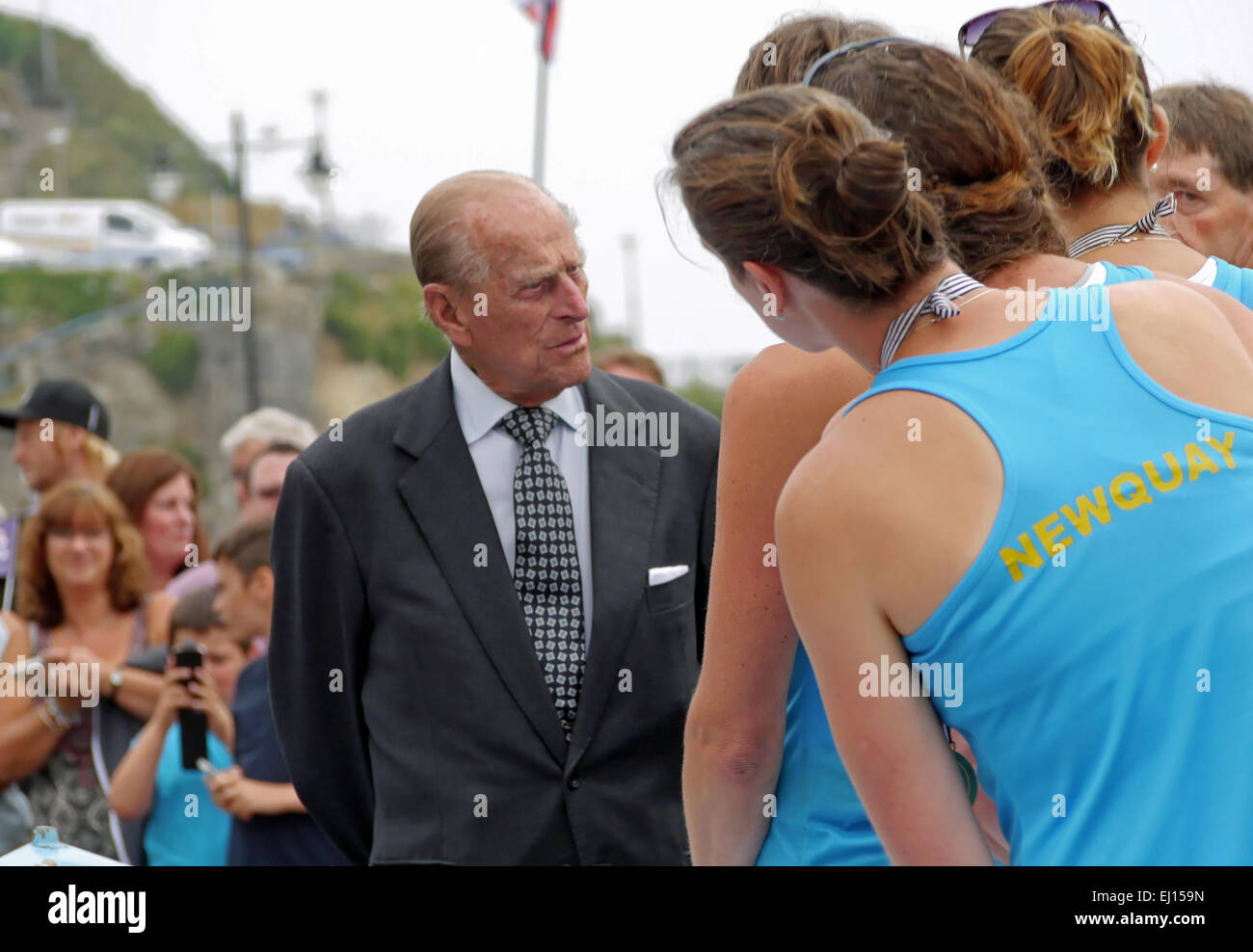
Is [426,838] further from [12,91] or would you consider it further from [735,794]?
[12,91]

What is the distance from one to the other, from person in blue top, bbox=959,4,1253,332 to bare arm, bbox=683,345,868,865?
52 centimetres

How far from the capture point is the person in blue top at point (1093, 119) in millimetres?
2094

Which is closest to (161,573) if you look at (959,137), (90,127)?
(959,137)

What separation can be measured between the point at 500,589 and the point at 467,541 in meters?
0.13

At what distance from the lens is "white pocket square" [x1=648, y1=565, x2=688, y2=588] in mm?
2902

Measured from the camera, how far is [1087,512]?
4.53 feet

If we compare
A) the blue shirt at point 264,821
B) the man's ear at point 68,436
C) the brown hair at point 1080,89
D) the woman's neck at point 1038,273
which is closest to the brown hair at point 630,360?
the blue shirt at point 264,821

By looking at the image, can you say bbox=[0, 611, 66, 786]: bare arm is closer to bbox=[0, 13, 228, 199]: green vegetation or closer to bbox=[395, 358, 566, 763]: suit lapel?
bbox=[395, 358, 566, 763]: suit lapel

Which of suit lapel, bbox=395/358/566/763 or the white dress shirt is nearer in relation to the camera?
suit lapel, bbox=395/358/566/763

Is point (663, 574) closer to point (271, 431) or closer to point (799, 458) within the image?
point (799, 458)

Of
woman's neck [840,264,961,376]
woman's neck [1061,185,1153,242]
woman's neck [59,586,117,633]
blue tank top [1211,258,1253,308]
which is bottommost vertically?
woman's neck [59,586,117,633]

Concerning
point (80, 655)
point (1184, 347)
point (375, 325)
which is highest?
point (375, 325)

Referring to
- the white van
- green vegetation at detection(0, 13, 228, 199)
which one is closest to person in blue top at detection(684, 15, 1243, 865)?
the white van
